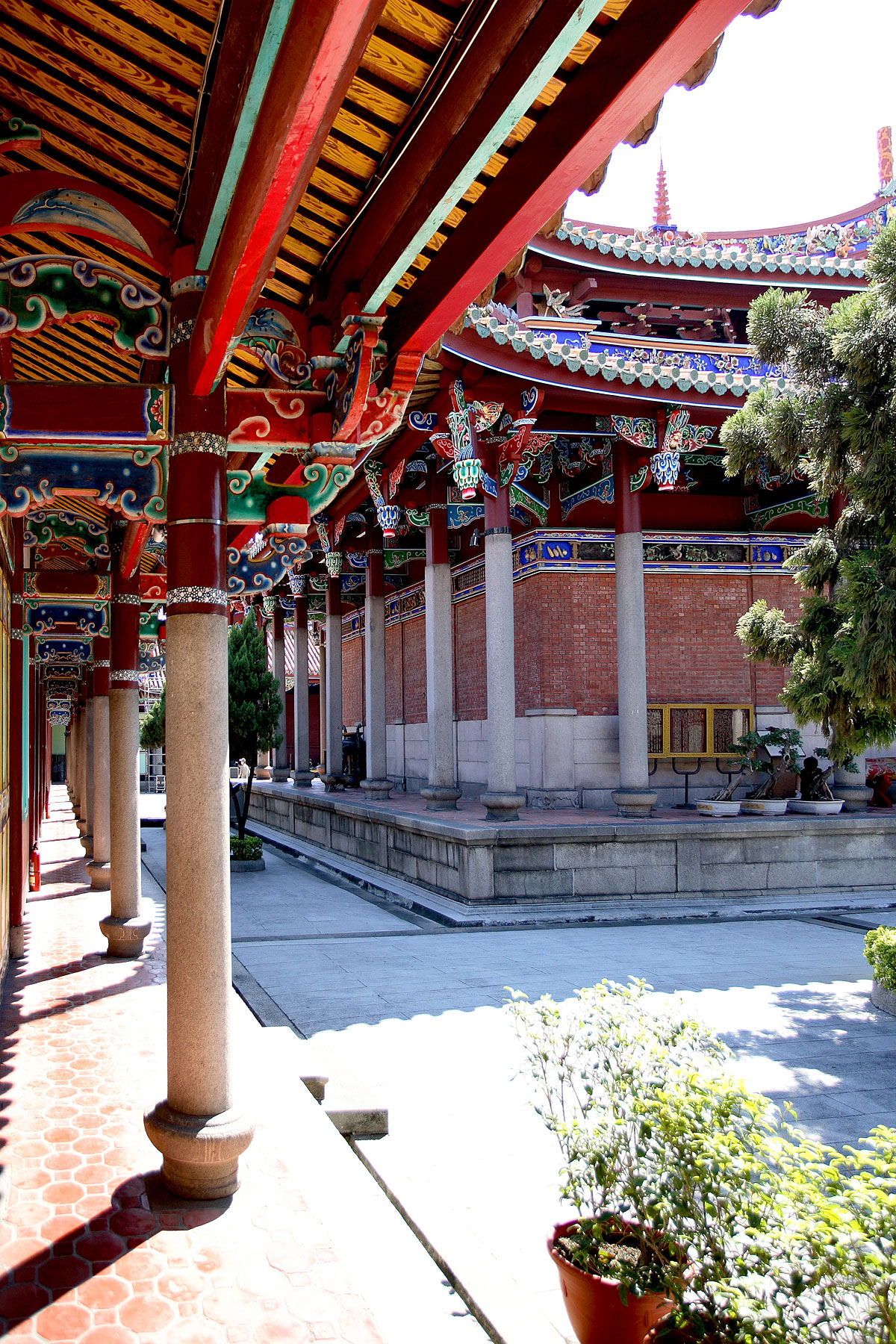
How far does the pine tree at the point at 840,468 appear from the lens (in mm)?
7008

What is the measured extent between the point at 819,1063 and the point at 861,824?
7.31 meters

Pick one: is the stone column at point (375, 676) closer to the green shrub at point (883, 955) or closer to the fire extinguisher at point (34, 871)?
the fire extinguisher at point (34, 871)

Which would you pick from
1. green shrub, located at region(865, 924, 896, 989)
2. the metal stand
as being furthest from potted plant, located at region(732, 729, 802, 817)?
green shrub, located at region(865, 924, 896, 989)

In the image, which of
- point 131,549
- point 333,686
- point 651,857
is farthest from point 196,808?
point 333,686

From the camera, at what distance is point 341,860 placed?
1706 centimetres

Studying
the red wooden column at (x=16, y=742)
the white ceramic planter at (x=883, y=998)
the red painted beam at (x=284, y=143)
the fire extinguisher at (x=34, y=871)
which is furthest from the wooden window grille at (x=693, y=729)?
the red painted beam at (x=284, y=143)

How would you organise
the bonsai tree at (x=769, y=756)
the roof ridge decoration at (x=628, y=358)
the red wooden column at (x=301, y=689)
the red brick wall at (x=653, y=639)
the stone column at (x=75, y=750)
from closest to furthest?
the roof ridge decoration at (x=628, y=358)
the bonsai tree at (x=769, y=756)
the red brick wall at (x=653, y=639)
the stone column at (x=75, y=750)
the red wooden column at (x=301, y=689)

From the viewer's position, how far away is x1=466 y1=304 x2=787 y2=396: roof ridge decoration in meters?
12.1

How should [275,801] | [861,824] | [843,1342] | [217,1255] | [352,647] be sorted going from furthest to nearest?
[352,647]
[275,801]
[861,824]
[217,1255]
[843,1342]

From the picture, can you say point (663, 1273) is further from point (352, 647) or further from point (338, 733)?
point (352, 647)

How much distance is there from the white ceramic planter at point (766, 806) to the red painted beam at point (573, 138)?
1058cm

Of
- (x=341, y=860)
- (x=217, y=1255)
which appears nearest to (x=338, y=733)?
(x=341, y=860)

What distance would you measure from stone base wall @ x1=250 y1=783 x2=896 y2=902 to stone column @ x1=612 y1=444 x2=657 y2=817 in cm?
106

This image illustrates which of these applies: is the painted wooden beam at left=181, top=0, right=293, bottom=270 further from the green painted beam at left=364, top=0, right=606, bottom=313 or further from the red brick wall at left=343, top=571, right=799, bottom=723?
the red brick wall at left=343, top=571, right=799, bottom=723
